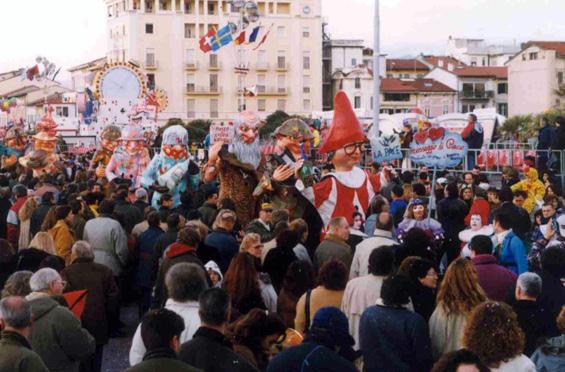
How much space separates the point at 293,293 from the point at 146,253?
354cm

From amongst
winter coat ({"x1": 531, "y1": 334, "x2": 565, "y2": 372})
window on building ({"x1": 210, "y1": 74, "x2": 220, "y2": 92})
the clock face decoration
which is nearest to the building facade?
window on building ({"x1": 210, "y1": 74, "x2": 220, "y2": 92})

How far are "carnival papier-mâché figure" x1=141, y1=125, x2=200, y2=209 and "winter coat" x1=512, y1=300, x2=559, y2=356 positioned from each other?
28.5ft

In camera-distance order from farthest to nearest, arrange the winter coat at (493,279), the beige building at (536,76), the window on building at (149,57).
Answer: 1. the window on building at (149,57)
2. the beige building at (536,76)
3. the winter coat at (493,279)

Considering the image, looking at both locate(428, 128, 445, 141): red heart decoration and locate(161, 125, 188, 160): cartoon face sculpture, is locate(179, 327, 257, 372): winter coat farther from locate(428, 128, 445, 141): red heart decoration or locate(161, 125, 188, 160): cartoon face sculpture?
locate(161, 125, 188, 160): cartoon face sculpture

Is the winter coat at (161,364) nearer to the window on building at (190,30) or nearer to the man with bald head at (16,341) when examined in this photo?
the man with bald head at (16,341)

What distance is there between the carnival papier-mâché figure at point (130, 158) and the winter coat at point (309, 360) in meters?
12.5

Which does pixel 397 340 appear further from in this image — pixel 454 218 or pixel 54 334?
pixel 454 218

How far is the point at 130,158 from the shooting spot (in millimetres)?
18656

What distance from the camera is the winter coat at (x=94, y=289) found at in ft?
29.7

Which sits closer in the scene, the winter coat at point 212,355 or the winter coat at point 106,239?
the winter coat at point 212,355

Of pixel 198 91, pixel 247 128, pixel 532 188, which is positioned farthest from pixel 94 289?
pixel 198 91

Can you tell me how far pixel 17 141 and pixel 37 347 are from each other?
1792cm

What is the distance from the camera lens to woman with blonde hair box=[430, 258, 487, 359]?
7.06 m

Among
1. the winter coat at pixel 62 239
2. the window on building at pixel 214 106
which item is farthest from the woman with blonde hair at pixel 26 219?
the window on building at pixel 214 106
